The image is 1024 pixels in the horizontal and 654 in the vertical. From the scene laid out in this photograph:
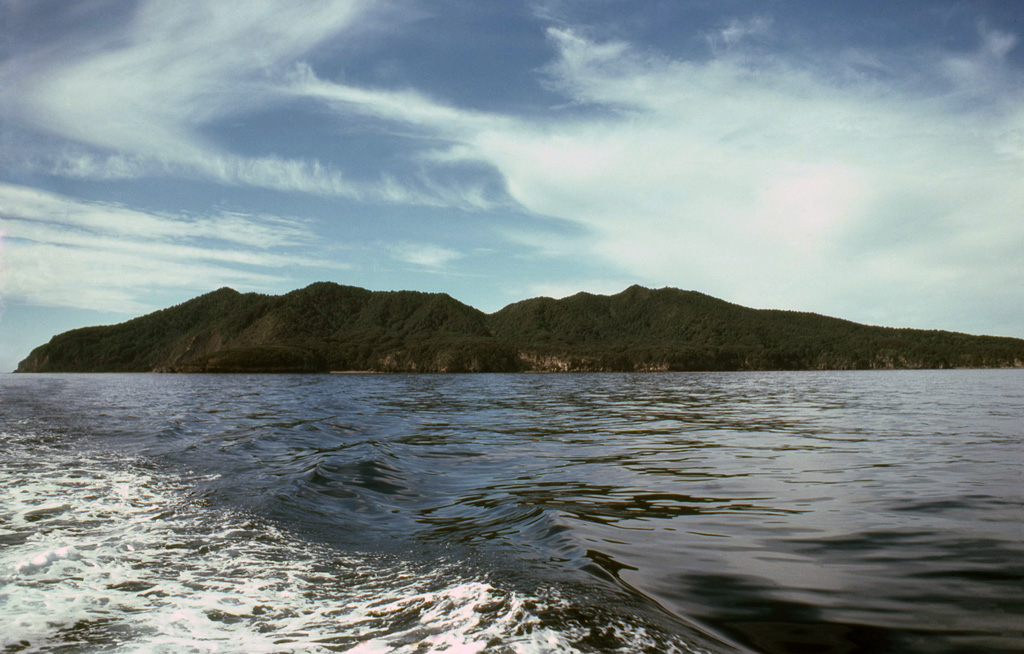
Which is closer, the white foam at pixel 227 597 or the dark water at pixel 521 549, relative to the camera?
the white foam at pixel 227 597

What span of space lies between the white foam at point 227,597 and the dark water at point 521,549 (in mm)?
31

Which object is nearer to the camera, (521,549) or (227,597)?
(227,597)

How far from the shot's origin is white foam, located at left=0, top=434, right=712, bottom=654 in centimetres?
450

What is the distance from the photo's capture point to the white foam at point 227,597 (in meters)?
4.50

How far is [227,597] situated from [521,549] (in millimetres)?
3306

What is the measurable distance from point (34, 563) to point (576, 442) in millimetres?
14404

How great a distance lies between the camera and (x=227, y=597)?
5668mm

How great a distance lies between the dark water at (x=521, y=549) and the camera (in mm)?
4703

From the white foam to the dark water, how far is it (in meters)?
0.03

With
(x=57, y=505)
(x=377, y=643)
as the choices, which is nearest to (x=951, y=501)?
(x=377, y=643)

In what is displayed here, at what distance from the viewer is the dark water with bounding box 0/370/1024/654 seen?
4.70 meters

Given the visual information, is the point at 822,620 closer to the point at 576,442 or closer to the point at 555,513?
the point at 555,513

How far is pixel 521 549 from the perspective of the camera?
7051 millimetres

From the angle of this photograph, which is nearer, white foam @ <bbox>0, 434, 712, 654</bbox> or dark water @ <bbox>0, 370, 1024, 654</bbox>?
white foam @ <bbox>0, 434, 712, 654</bbox>
